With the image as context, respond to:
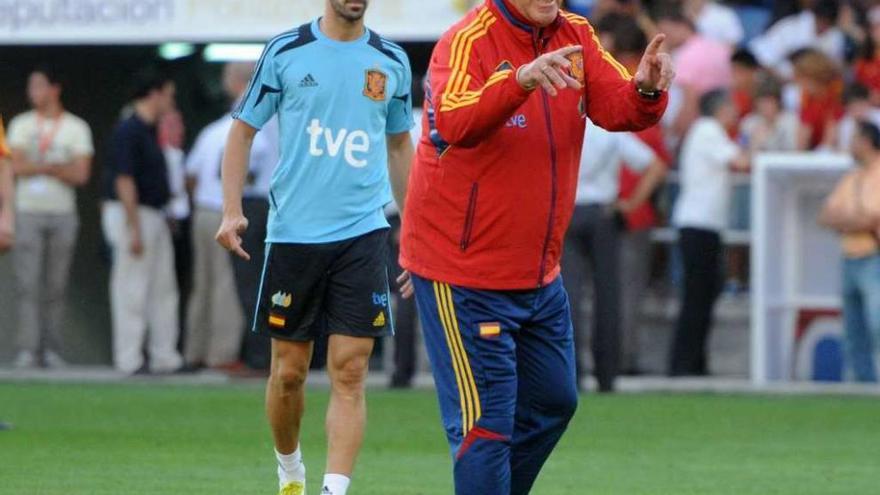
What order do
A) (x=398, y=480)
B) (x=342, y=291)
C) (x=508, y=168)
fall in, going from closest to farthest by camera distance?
1. (x=508, y=168)
2. (x=342, y=291)
3. (x=398, y=480)

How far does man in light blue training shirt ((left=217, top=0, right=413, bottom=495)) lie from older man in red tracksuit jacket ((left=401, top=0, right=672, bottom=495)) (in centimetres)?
167

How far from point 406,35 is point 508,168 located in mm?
9577

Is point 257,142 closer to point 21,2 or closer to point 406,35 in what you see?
point 406,35

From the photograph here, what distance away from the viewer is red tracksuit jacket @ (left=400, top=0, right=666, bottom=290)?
6820mm

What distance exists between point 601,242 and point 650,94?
8738mm

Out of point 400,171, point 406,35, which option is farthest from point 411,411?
point 400,171

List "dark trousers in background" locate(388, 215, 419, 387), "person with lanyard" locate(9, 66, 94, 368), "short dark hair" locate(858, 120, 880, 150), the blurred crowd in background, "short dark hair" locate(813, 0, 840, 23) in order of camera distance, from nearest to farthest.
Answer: "short dark hair" locate(858, 120, 880, 150) → "dark trousers in background" locate(388, 215, 419, 387) → the blurred crowd in background → "person with lanyard" locate(9, 66, 94, 368) → "short dark hair" locate(813, 0, 840, 23)

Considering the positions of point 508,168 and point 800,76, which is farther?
point 800,76

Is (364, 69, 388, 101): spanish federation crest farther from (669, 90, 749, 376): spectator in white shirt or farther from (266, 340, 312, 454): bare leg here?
(669, 90, 749, 376): spectator in white shirt

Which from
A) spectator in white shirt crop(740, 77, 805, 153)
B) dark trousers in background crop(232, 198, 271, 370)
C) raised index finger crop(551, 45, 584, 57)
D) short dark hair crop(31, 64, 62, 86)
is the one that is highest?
raised index finger crop(551, 45, 584, 57)

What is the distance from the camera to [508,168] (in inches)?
270

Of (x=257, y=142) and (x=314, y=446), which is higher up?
(x=257, y=142)

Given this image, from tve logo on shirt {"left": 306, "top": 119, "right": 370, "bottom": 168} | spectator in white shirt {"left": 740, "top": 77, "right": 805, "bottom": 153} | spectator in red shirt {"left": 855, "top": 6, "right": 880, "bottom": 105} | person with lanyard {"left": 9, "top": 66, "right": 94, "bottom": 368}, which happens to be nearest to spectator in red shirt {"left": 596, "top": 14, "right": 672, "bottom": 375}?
spectator in white shirt {"left": 740, "top": 77, "right": 805, "bottom": 153}

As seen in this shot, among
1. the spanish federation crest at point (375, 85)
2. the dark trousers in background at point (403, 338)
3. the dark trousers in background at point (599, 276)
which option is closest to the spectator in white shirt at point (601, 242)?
→ the dark trousers in background at point (599, 276)
